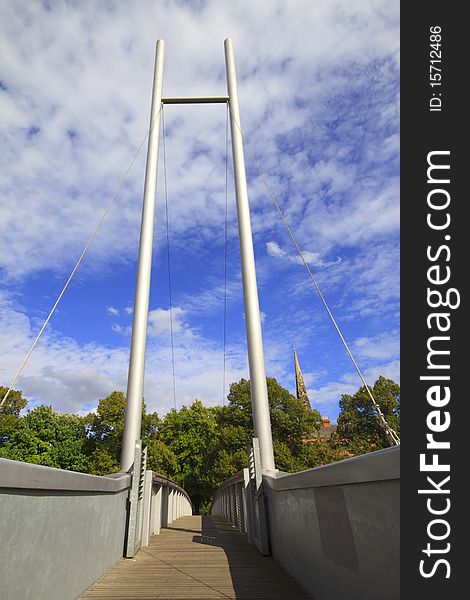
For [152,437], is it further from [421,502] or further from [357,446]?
[421,502]

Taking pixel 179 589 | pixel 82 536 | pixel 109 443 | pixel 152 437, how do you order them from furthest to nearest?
1. pixel 152 437
2. pixel 109 443
3. pixel 179 589
4. pixel 82 536

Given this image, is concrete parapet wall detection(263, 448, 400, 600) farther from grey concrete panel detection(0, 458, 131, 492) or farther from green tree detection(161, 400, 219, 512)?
green tree detection(161, 400, 219, 512)

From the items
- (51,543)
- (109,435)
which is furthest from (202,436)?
(51,543)

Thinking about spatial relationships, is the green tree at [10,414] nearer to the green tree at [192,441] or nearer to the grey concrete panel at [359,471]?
the green tree at [192,441]

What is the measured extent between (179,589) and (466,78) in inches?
174

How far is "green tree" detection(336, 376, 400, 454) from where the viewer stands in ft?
93.6

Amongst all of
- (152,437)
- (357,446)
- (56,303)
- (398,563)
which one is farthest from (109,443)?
(398,563)

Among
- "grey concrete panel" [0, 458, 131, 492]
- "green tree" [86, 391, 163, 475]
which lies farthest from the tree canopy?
"grey concrete panel" [0, 458, 131, 492]

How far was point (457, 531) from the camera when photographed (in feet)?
4.61

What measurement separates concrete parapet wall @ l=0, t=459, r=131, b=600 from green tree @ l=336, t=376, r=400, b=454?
2766 cm

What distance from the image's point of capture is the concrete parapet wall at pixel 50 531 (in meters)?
1.97

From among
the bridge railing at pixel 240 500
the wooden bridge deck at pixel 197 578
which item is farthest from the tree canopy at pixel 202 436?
the wooden bridge deck at pixel 197 578

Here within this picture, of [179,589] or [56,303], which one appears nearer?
[179,589]

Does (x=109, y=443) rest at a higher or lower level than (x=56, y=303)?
lower
